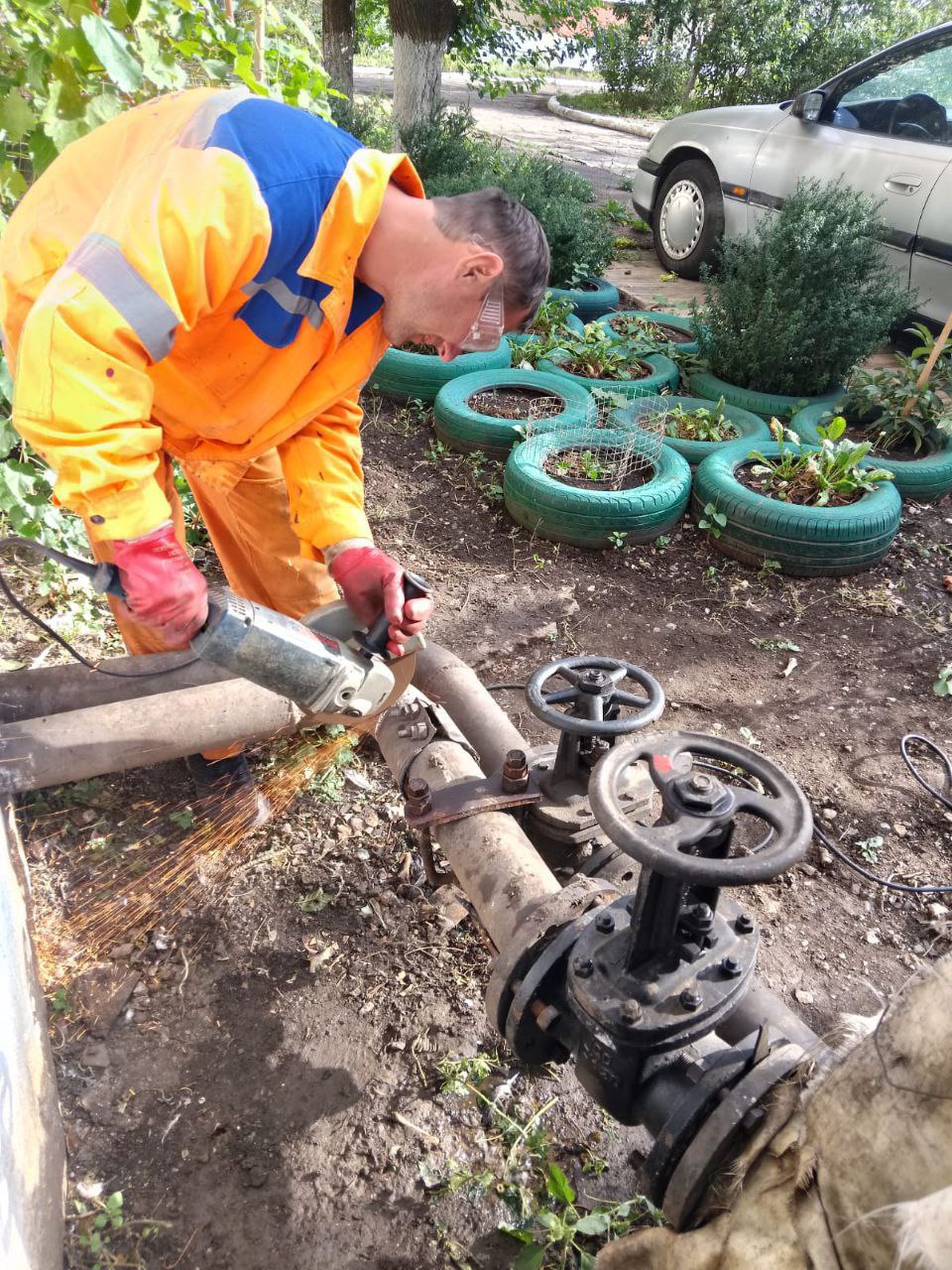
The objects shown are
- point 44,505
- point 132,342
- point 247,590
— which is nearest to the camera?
point 132,342

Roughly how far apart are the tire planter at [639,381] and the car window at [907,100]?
2.25 m

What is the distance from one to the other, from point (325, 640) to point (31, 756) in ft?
2.67

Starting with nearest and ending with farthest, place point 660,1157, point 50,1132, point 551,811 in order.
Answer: point 660,1157 < point 50,1132 < point 551,811

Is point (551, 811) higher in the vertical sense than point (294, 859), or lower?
higher

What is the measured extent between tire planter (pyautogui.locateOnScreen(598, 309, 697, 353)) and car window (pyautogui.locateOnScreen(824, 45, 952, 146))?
5.74 feet

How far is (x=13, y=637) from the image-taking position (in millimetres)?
3303

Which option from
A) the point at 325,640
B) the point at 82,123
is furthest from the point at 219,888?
the point at 82,123

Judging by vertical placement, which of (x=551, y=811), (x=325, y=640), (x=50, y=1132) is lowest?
(x=50, y=1132)

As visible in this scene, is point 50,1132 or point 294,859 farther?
point 294,859

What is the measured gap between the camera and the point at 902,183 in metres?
5.71

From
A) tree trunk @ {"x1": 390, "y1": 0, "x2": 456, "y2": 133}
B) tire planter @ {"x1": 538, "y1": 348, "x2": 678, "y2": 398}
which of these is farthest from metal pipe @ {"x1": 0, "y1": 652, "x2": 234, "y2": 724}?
tree trunk @ {"x1": 390, "y1": 0, "x2": 456, "y2": 133}

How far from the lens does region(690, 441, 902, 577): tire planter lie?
418cm

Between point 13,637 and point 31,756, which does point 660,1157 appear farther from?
point 13,637

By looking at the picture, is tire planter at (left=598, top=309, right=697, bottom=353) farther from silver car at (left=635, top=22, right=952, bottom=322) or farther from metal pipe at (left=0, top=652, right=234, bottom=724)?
metal pipe at (left=0, top=652, right=234, bottom=724)
